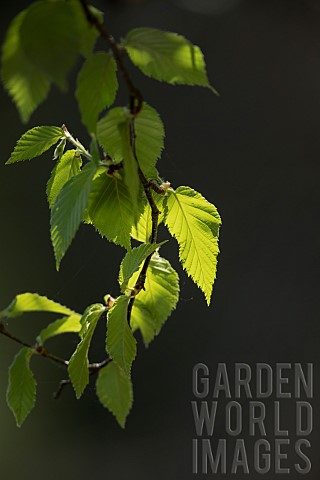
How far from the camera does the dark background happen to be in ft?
4.38

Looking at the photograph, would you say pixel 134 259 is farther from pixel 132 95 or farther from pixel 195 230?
pixel 132 95

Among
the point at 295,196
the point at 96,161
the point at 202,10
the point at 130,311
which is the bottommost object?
the point at 295,196

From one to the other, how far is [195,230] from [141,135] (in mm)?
106

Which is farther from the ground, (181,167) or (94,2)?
(94,2)

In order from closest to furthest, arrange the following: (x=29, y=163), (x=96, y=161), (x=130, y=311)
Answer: (x=96, y=161), (x=130, y=311), (x=29, y=163)

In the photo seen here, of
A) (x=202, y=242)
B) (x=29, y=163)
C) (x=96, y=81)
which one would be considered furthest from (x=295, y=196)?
(x=96, y=81)

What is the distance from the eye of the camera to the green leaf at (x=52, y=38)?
0.27m

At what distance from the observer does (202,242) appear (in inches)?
18.8

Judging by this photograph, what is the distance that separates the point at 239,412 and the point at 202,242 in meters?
0.98

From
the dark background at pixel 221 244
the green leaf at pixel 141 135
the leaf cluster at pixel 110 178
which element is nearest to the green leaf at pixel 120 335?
the leaf cluster at pixel 110 178

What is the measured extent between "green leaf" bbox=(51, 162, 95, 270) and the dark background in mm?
912

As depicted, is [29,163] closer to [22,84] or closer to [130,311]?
[130,311]

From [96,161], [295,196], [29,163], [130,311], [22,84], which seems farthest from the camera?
[295,196]

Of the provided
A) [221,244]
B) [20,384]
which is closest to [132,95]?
[20,384]
